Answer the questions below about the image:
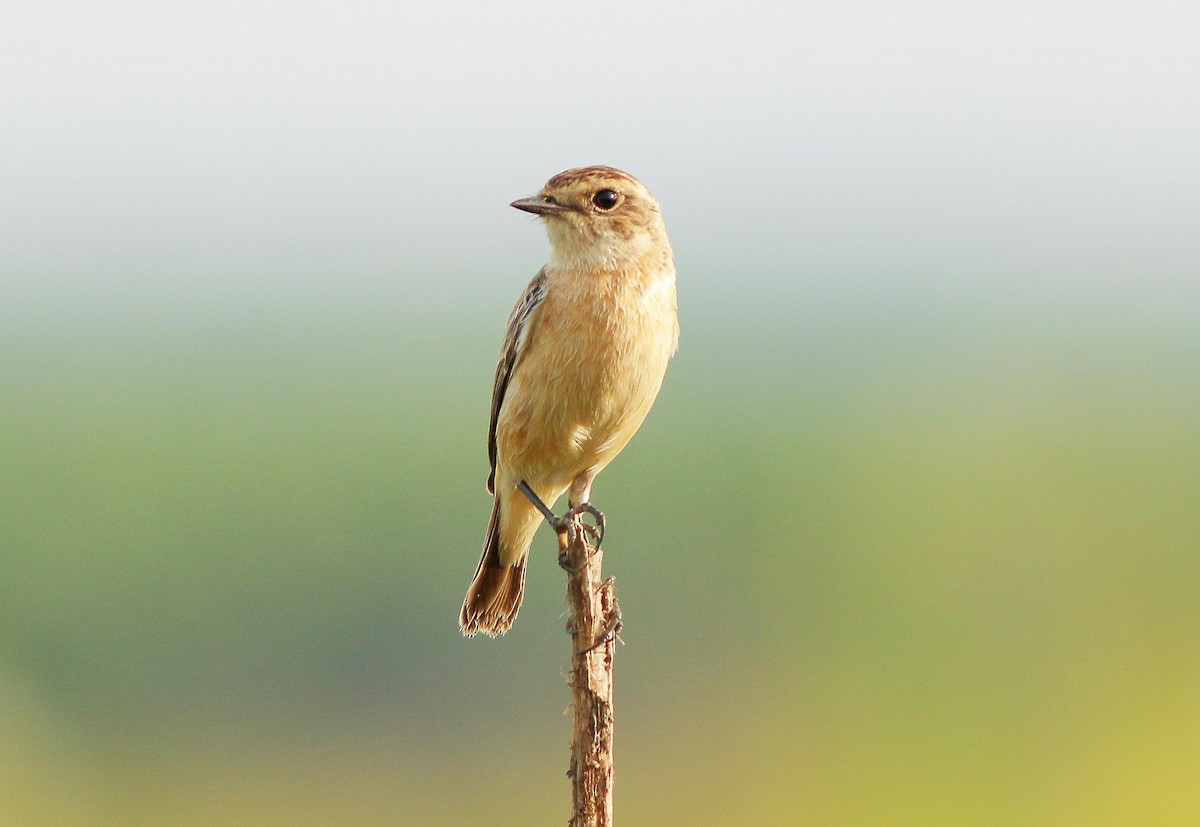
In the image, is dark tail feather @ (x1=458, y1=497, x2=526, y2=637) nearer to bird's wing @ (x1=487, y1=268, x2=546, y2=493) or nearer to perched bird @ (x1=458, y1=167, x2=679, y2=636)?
perched bird @ (x1=458, y1=167, x2=679, y2=636)

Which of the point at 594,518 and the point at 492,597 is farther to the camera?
the point at 492,597

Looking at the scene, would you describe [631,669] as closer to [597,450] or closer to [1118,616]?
[1118,616]

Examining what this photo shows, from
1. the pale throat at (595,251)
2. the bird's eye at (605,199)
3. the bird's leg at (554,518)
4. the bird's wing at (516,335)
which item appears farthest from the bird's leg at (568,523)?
the bird's eye at (605,199)

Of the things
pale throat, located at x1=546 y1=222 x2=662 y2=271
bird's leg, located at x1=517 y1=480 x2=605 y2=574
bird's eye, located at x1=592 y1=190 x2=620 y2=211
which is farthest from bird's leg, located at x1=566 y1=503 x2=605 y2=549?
bird's eye, located at x1=592 y1=190 x2=620 y2=211

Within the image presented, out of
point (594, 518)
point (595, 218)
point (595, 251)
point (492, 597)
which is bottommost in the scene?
point (492, 597)

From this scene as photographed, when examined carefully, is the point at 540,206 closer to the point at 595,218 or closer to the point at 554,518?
the point at 595,218

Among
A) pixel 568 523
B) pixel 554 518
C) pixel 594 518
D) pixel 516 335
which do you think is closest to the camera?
pixel 568 523

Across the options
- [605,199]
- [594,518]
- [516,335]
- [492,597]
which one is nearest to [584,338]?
[516,335]

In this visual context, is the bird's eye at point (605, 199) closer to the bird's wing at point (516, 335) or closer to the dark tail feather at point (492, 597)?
the bird's wing at point (516, 335)
